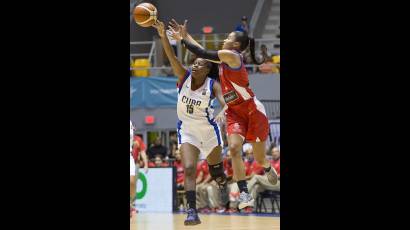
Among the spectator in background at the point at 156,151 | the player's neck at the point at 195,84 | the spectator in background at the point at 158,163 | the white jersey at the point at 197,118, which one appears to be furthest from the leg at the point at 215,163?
the spectator in background at the point at 156,151

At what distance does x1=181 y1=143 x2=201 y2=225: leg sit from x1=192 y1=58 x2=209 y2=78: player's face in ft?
A: 3.30

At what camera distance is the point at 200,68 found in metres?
10.2

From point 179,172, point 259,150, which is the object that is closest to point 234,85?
point 259,150

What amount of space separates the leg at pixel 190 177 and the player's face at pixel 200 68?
1005 mm

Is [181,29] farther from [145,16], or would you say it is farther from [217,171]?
[217,171]

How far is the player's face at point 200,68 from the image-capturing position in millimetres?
10156

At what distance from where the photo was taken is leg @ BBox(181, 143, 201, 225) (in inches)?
383

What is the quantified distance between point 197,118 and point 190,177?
0.87 m
